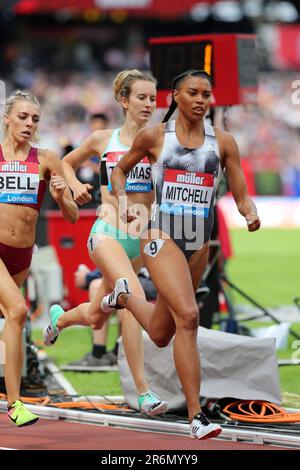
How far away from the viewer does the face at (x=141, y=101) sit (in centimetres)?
940

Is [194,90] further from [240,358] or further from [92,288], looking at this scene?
[92,288]

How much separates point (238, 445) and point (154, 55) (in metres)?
4.69

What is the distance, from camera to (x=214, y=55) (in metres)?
11.4

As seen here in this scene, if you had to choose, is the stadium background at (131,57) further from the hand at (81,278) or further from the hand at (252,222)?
the hand at (252,222)

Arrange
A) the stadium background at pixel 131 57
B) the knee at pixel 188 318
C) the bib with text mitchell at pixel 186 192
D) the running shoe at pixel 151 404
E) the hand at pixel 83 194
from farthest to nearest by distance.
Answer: the stadium background at pixel 131 57
the hand at pixel 83 194
the running shoe at pixel 151 404
the bib with text mitchell at pixel 186 192
the knee at pixel 188 318

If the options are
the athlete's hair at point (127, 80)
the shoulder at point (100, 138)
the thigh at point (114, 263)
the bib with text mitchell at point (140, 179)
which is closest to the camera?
the thigh at point (114, 263)

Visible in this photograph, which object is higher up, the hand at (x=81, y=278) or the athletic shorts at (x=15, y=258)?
the athletic shorts at (x=15, y=258)

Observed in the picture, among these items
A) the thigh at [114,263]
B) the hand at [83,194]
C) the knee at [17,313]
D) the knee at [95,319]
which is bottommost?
the knee at [95,319]

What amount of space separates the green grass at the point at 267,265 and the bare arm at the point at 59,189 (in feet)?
26.4

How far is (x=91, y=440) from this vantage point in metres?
8.21

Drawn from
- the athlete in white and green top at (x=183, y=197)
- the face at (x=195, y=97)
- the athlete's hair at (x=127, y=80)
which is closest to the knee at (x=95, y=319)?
the athlete in white and green top at (x=183, y=197)

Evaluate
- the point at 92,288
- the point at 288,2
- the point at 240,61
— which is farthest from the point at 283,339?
the point at 288,2

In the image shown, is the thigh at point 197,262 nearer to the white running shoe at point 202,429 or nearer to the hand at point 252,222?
the hand at point 252,222

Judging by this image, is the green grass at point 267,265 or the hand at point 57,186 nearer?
the hand at point 57,186
